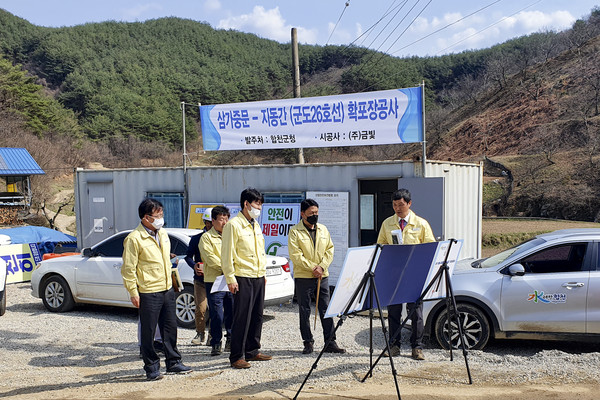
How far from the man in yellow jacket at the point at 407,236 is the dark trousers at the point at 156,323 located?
2.32m

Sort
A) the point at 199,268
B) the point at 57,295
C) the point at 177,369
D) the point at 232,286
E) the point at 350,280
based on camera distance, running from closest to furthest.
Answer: the point at 350,280, the point at 232,286, the point at 177,369, the point at 199,268, the point at 57,295

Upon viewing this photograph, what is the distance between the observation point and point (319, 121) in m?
11.5

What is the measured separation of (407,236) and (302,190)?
17.2 ft

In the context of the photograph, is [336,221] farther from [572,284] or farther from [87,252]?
[572,284]

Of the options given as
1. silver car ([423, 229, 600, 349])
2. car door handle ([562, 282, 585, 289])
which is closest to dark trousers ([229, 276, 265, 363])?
silver car ([423, 229, 600, 349])

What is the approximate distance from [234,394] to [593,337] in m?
4.24

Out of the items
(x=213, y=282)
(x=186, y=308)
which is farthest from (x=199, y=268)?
(x=186, y=308)

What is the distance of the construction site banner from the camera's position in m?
10.8

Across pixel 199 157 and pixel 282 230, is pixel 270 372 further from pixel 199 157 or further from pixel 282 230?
pixel 199 157

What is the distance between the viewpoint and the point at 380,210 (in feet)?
45.5

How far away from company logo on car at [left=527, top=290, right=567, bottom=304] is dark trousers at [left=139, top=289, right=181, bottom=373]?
4101mm

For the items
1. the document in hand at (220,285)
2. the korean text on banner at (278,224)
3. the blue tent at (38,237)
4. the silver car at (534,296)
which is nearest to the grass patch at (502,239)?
the korean text on banner at (278,224)

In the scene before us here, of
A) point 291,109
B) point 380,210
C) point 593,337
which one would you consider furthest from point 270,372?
point 380,210

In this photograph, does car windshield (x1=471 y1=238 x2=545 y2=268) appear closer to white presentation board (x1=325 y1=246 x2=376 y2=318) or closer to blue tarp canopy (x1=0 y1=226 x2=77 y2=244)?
white presentation board (x1=325 y1=246 x2=376 y2=318)
